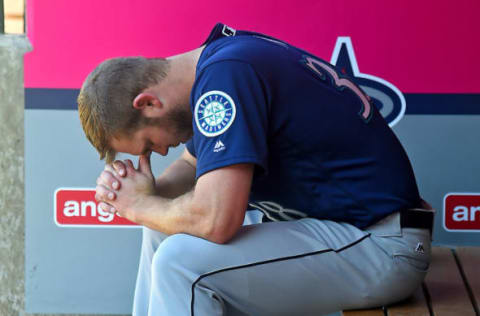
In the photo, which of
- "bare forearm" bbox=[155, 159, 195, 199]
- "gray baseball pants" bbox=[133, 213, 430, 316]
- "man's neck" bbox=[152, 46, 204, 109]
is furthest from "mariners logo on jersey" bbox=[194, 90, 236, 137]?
"bare forearm" bbox=[155, 159, 195, 199]

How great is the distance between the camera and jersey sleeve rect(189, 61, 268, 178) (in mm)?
1679

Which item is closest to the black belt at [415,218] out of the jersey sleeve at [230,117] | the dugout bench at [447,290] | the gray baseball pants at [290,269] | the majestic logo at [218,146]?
the gray baseball pants at [290,269]

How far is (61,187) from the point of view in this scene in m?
2.81

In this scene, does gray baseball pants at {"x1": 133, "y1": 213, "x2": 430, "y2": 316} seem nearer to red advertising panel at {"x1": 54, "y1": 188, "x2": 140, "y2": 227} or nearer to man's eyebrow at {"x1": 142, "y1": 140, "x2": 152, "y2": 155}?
→ man's eyebrow at {"x1": 142, "y1": 140, "x2": 152, "y2": 155}

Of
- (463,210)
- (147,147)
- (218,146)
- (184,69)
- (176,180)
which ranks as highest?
(184,69)

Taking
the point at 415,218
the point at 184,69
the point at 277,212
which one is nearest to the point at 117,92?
the point at 184,69

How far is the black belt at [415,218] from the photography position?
1.89m

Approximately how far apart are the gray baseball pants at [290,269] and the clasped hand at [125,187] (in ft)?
0.75

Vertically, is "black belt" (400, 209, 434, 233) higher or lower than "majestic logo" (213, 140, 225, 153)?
lower

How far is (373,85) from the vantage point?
2.67 metres

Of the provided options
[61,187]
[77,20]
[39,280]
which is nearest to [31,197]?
[61,187]

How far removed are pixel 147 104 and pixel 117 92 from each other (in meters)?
0.08

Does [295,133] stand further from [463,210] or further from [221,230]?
[463,210]

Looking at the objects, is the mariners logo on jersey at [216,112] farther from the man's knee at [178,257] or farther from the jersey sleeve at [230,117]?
the man's knee at [178,257]
